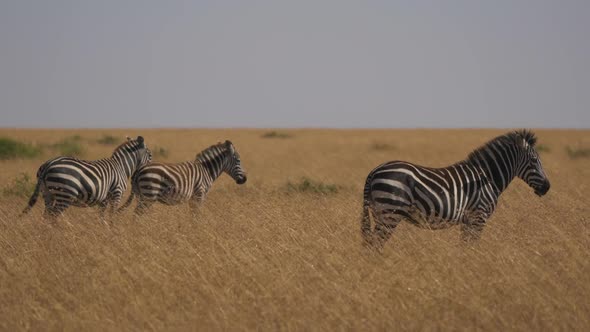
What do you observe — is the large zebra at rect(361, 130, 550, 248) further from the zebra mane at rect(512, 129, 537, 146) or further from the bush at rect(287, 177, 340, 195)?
the bush at rect(287, 177, 340, 195)

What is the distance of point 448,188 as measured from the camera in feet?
25.5

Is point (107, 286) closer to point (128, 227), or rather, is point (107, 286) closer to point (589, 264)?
point (128, 227)

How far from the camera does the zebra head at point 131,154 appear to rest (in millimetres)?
10953

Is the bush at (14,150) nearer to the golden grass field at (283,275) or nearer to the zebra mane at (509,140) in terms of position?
the golden grass field at (283,275)

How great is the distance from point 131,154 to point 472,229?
5.72 m

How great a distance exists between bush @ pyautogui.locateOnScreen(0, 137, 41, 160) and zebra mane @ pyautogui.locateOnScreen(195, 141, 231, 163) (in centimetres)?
1410

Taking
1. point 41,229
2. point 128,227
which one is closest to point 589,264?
point 128,227

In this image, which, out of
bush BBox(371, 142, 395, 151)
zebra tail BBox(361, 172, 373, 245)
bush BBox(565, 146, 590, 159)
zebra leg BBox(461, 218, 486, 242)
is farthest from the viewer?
bush BBox(371, 142, 395, 151)

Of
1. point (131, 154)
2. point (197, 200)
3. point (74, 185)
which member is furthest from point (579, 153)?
point (74, 185)

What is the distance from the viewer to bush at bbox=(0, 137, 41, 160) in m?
23.4

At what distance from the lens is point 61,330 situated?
5.34 metres

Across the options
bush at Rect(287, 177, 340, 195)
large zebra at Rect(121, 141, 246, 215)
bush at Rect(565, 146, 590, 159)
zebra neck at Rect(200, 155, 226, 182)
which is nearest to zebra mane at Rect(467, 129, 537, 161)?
large zebra at Rect(121, 141, 246, 215)

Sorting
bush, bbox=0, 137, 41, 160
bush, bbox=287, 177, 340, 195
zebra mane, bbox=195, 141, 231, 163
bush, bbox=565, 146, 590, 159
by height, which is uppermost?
bush, bbox=565, 146, 590, 159

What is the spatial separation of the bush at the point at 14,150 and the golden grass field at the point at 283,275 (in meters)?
14.5
